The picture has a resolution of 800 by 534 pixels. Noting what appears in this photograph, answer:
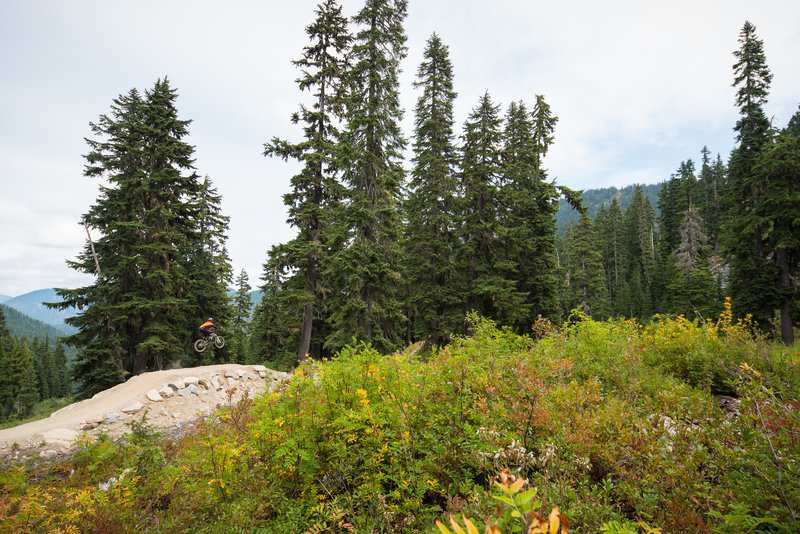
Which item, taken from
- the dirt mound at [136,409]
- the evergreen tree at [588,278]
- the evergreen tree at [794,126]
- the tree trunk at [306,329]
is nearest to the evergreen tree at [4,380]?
the dirt mound at [136,409]

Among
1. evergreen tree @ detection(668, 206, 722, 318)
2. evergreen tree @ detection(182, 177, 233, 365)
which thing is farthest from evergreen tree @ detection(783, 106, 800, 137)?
evergreen tree @ detection(182, 177, 233, 365)

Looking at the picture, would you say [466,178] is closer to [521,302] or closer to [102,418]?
[521,302]

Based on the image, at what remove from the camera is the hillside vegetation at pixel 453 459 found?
2199 millimetres

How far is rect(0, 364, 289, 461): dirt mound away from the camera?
7.89 m

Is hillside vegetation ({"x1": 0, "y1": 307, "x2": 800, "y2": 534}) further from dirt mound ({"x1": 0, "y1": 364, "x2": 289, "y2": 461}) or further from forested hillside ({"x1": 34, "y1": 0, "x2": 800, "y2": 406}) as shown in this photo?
forested hillside ({"x1": 34, "y1": 0, "x2": 800, "y2": 406})

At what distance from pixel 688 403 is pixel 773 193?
20.2 metres

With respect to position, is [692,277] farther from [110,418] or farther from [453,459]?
[110,418]

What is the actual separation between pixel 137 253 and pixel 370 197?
12917 mm

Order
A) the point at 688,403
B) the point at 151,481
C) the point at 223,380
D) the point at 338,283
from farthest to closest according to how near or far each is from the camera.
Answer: the point at 338,283 < the point at 223,380 < the point at 151,481 < the point at 688,403

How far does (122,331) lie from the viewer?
16734 mm

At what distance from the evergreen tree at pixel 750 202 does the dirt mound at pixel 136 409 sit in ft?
73.9

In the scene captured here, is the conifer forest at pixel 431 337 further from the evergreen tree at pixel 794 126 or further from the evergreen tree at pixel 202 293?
the evergreen tree at pixel 794 126

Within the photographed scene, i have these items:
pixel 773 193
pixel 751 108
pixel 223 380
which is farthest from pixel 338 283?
pixel 751 108

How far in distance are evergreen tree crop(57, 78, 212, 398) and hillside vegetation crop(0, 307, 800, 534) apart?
548 inches
